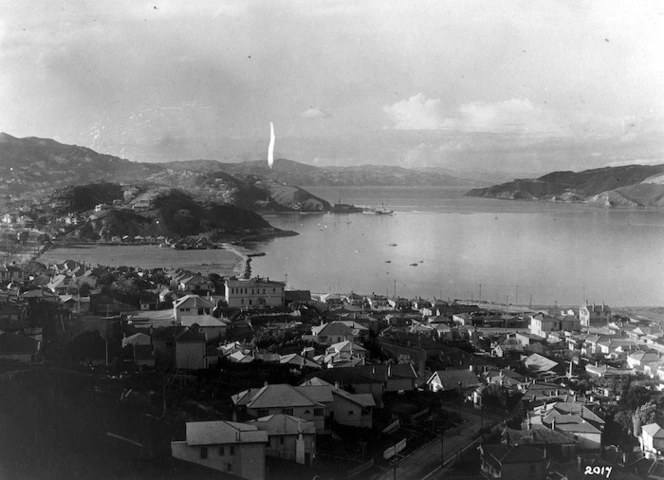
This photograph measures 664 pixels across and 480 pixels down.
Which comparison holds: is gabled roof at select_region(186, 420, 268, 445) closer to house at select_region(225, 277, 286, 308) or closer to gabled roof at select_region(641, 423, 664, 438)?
gabled roof at select_region(641, 423, 664, 438)

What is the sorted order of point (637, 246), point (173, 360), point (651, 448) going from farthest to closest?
point (637, 246) → point (173, 360) → point (651, 448)

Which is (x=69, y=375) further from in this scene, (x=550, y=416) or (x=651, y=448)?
(x=651, y=448)

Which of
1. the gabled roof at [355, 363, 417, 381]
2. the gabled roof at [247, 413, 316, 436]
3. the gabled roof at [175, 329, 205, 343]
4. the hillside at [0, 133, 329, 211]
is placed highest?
the hillside at [0, 133, 329, 211]

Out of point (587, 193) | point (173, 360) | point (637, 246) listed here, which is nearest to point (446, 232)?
point (637, 246)

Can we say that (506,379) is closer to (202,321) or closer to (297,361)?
(297,361)

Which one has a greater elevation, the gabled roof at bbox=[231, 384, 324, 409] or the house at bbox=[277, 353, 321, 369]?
the gabled roof at bbox=[231, 384, 324, 409]

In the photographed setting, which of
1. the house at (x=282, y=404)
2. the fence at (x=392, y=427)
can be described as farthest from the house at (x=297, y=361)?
the house at (x=282, y=404)

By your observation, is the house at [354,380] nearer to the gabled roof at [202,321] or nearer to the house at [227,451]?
the house at [227,451]

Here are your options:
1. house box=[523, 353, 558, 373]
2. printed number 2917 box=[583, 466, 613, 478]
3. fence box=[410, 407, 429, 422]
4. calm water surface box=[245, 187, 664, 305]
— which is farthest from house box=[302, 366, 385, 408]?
calm water surface box=[245, 187, 664, 305]
